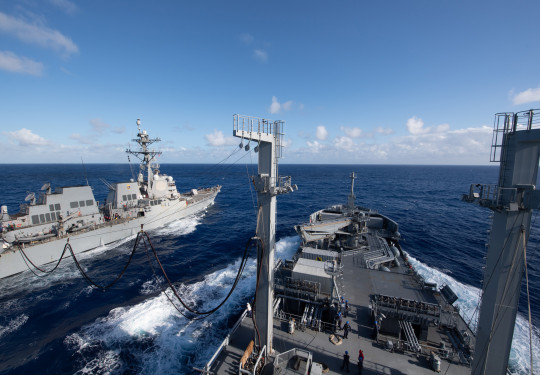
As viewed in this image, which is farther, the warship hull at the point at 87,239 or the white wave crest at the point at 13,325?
the warship hull at the point at 87,239

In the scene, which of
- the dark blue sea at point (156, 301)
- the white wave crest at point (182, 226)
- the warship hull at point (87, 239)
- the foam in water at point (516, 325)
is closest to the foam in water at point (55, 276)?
the dark blue sea at point (156, 301)

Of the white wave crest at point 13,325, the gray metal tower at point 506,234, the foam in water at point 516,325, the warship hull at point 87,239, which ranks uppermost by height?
the gray metal tower at point 506,234

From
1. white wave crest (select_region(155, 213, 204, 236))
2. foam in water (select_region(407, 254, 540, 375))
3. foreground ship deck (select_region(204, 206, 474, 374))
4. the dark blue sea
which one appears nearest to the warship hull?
white wave crest (select_region(155, 213, 204, 236))

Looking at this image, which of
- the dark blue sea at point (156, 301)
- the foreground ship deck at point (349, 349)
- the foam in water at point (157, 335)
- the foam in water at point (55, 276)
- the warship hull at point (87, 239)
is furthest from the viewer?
the warship hull at point (87, 239)

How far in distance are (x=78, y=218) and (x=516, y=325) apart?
55.6 m

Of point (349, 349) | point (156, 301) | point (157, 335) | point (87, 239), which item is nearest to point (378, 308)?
point (349, 349)

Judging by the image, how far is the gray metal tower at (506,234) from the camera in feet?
29.2

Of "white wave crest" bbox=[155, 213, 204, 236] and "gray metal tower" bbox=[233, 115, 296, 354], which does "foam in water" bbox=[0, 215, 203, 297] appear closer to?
"white wave crest" bbox=[155, 213, 204, 236]

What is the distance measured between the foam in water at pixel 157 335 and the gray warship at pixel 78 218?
9.89 m

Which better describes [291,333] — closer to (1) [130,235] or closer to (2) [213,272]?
(2) [213,272]

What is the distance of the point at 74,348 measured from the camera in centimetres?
1844

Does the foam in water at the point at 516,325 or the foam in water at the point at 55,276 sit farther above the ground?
the foam in water at the point at 516,325

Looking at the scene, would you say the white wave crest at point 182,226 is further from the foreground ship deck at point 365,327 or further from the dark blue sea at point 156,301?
the foreground ship deck at point 365,327

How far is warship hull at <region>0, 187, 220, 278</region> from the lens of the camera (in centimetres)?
2966
